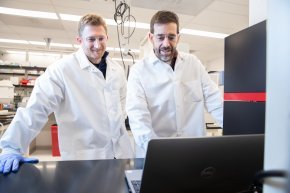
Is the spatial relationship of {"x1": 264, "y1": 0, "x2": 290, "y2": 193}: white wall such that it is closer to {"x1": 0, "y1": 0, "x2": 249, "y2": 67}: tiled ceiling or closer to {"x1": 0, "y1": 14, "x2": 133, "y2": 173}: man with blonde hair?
{"x1": 0, "y1": 14, "x2": 133, "y2": 173}: man with blonde hair

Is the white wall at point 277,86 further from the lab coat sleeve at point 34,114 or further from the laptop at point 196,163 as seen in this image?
the lab coat sleeve at point 34,114

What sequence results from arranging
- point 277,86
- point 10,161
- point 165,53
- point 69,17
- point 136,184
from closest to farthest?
1. point 277,86
2. point 136,184
3. point 10,161
4. point 165,53
5. point 69,17

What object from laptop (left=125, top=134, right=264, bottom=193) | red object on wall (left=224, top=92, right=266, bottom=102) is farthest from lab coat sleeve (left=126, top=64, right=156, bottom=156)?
laptop (left=125, top=134, right=264, bottom=193)

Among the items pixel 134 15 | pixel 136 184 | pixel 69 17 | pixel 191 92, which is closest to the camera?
pixel 136 184

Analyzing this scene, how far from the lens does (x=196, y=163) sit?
53 centimetres

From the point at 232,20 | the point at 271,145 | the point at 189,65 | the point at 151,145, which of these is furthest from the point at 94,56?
the point at 232,20

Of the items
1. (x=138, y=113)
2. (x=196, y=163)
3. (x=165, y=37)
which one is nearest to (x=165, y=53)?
(x=165, y=37)

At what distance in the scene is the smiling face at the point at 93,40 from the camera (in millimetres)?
1394

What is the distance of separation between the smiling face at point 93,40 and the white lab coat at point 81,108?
2.3 inches

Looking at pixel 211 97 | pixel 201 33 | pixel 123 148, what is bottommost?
pixel 123 148

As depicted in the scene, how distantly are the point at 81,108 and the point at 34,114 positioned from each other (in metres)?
0.27

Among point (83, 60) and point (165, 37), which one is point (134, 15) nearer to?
point (83, 60)

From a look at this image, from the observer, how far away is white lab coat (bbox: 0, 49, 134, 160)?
128 centimetres

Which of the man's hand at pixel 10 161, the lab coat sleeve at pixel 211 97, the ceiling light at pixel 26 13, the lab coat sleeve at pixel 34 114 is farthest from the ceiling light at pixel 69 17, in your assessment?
the man's hand at pixel 10 161
